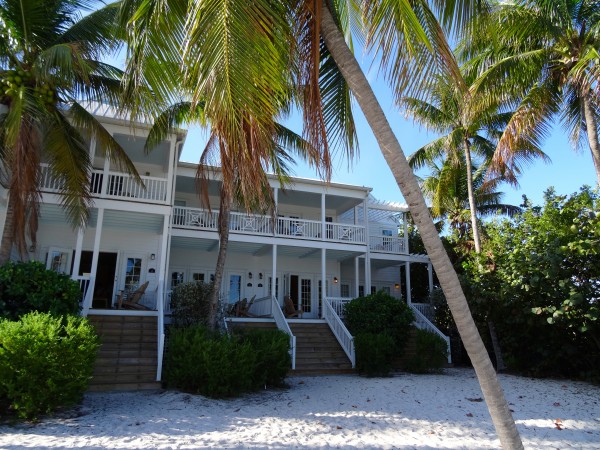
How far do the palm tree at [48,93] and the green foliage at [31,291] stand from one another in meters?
0.76

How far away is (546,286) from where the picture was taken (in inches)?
443

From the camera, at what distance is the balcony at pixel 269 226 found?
15695 mm

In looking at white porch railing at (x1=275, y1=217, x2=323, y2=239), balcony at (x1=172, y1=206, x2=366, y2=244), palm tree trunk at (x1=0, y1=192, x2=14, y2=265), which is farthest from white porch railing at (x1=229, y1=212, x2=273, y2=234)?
palm tree trunk at (x1=0, y1=192, x2=14, y2=265)

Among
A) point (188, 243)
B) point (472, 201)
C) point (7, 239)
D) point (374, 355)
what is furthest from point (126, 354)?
point (472, 201)

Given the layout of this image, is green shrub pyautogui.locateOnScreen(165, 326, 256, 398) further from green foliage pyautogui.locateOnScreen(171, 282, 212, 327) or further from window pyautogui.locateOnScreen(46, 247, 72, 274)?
window pyautogui.locateOnScreen(46, 247, 72, 274)

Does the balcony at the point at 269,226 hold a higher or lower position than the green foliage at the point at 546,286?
higher

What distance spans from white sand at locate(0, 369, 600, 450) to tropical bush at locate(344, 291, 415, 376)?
1.85m

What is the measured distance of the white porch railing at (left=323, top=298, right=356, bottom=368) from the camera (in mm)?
13004

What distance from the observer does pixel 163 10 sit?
180 inches

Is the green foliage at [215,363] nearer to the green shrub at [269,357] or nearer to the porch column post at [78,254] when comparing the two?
the green shrub at [269,357]

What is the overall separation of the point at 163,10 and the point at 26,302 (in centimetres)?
706

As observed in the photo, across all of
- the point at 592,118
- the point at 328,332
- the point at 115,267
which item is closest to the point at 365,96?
the point at 592,118

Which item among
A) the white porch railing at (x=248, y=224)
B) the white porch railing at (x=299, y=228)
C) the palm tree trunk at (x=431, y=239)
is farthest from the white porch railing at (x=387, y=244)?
the palm tree trunk at (x=431, y=239)

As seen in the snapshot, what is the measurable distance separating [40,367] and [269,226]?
1075 cm
